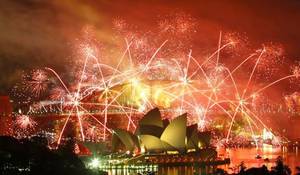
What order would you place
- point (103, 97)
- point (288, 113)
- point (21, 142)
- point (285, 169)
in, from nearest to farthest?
point (285, 169) < point (21, 142) < point (103, 97) < point (288, 113)

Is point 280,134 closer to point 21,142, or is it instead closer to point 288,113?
point 288,113

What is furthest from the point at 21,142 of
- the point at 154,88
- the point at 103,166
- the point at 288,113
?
the point at 288,113

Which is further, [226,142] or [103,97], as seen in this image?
[103,97]

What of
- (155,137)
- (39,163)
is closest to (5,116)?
(155,137)

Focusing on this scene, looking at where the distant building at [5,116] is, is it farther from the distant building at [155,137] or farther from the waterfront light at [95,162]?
the waterfront light at [95,162]

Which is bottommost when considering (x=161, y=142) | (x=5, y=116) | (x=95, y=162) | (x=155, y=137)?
(x=95, y=162)

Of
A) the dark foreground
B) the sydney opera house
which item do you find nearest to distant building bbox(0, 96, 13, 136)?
the sydney opera house

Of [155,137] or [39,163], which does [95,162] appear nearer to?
[155,137]

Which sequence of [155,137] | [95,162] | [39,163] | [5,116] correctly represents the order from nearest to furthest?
[39,163] < [95,162] < [155,137] < [5,116]

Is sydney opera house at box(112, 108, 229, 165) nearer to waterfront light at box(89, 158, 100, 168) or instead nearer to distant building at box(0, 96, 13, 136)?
waterfront light at box(89, 158, 100, 168)
